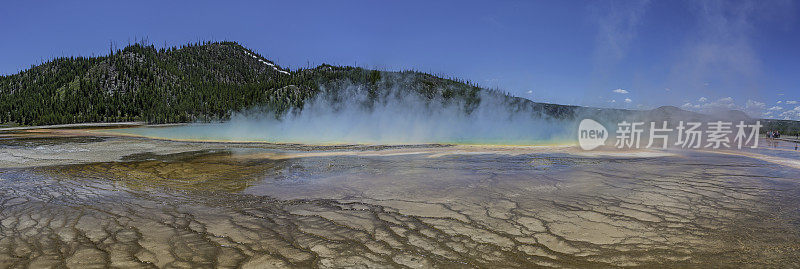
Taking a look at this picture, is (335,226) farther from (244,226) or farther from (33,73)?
(33,73)

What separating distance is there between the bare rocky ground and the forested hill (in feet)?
260

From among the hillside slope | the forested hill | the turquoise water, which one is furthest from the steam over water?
the forested hill

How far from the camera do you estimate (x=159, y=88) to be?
375 ft

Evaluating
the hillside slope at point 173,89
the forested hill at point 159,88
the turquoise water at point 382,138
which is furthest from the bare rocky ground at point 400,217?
the forested hill at point 159,88

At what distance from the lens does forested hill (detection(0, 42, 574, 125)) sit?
281 ft

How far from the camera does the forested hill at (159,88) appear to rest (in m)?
85.7

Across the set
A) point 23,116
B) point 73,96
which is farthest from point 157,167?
point 73,96

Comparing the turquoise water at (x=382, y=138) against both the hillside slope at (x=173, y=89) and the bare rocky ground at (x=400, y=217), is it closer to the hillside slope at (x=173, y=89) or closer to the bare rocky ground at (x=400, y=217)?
the bare rocky ground at (x=400, y=217)

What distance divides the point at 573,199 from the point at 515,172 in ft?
8.95

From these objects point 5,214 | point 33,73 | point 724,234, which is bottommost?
point 5,214

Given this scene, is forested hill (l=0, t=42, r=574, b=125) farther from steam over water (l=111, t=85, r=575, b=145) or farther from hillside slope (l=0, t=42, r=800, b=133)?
steam over water (l=111, t=85, r=575, b=145)

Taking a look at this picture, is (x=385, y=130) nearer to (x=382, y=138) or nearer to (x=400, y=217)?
(x=382, y=138)

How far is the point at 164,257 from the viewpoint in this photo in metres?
3.49

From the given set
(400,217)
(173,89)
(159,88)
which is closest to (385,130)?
(400,217)
